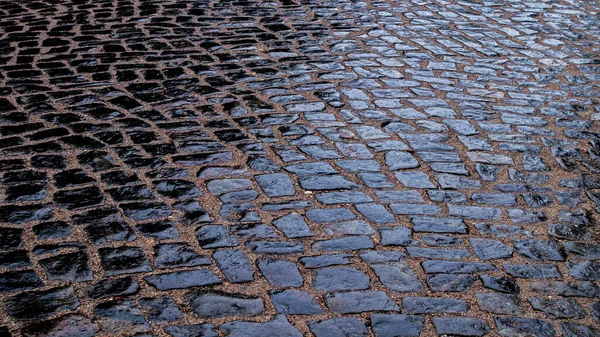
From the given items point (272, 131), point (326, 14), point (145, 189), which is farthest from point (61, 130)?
point (326, 14)

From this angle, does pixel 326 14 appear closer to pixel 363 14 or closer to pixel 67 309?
pixel 363 14

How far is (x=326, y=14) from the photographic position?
835 centimetres

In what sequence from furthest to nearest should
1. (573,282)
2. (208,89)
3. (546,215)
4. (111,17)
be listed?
(111,17) → (208,89) → (546,215) → (573,282)

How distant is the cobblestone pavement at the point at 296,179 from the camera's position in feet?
11.7

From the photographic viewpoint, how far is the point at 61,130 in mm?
5312

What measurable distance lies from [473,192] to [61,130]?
280 cm

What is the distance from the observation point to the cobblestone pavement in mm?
3576

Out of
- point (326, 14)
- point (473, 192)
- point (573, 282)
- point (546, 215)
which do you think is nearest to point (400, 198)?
point (473, 192)

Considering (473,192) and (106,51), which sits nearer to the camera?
(473,192)

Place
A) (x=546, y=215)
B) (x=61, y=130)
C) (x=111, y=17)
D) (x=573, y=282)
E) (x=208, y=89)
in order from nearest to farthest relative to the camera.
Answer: (x=573, y=282) → (x=546, y=215) → (x=61, y=130) → (x=208, y=89) → (x=111, y=17)

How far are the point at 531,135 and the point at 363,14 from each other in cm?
337

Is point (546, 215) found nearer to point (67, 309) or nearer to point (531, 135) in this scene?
point (531, 135)

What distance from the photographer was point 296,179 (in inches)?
186

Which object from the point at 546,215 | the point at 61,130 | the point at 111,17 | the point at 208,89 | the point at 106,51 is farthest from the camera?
the point at 111,17
